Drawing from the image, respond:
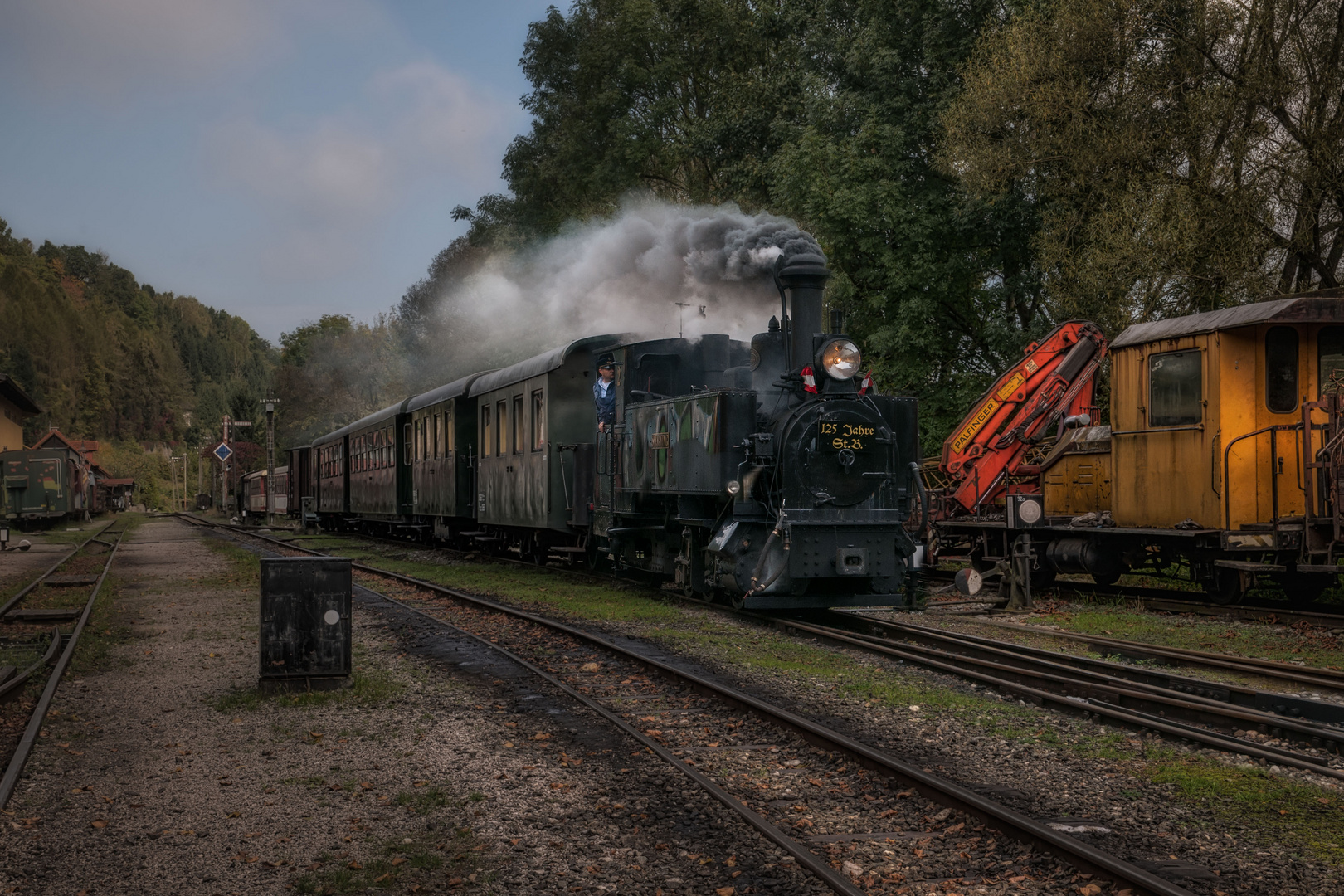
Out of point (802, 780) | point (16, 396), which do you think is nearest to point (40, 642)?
point (802, 780)

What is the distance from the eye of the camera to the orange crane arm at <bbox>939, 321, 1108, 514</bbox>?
1688 centimetres

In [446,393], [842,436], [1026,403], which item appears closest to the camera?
[842,436]

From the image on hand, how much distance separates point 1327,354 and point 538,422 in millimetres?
10287

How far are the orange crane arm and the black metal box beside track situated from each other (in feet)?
35.7

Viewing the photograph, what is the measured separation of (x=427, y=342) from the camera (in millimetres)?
62938

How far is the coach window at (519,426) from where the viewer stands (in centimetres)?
1817

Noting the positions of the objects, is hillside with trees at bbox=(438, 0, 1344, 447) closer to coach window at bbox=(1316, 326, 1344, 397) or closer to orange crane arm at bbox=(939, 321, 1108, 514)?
orange crane arm at bbox=(939, 321, 1108, 514)

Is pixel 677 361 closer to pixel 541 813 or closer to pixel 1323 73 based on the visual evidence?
pixel 541 813

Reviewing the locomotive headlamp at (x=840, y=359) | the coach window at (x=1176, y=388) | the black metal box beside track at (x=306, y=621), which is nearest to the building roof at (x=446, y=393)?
the locomotive headlamp at (x=840, y=359)

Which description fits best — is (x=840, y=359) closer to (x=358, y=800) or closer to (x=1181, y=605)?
(x=1181, y=605)

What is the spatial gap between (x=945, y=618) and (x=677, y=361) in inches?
171

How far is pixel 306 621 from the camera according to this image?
28.4 feet

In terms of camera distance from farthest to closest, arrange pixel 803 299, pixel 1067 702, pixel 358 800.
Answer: pixel 803 299, pixel 1067 702, pixel 358 800

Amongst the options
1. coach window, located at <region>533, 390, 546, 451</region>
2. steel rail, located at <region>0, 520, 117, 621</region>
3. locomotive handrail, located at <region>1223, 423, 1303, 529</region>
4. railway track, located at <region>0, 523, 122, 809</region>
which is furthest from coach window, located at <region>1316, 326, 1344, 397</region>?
steel rail, located at <region>0, 520, 117, 621</region>
